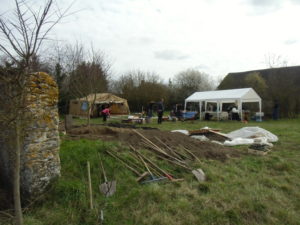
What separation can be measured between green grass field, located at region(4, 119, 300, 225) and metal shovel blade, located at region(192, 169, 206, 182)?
107 millimetres

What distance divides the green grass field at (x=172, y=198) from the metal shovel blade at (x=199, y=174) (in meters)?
0.11

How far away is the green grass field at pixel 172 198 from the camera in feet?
9.52

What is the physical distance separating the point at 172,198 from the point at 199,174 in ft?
3.44

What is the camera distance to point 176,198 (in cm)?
341

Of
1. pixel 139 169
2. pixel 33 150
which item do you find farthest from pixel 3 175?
pixel 139 169

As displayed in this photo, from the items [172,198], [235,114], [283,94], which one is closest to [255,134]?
[172,198]

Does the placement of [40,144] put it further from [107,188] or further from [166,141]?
[166,141]

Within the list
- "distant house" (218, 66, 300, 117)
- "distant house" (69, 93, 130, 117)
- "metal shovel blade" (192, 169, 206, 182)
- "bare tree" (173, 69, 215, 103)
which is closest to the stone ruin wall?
"metal shovel blade" (192, 169, 206, 182)

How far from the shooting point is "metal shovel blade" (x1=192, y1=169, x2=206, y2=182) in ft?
13.5

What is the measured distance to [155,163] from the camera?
477 centimetres

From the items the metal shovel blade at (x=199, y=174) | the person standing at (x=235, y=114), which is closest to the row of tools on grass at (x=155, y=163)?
the metal shovel blade at (x=199, y=174)

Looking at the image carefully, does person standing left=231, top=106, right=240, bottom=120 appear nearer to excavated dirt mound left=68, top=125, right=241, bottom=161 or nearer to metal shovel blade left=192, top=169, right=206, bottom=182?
excavated dirt mound left=68, top=125, right=241, bottom=161

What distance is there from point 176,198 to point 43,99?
2735 millimetres

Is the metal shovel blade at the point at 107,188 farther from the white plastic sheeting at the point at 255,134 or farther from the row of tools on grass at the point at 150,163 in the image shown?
the white plastic sheeting at the point at 255,134
